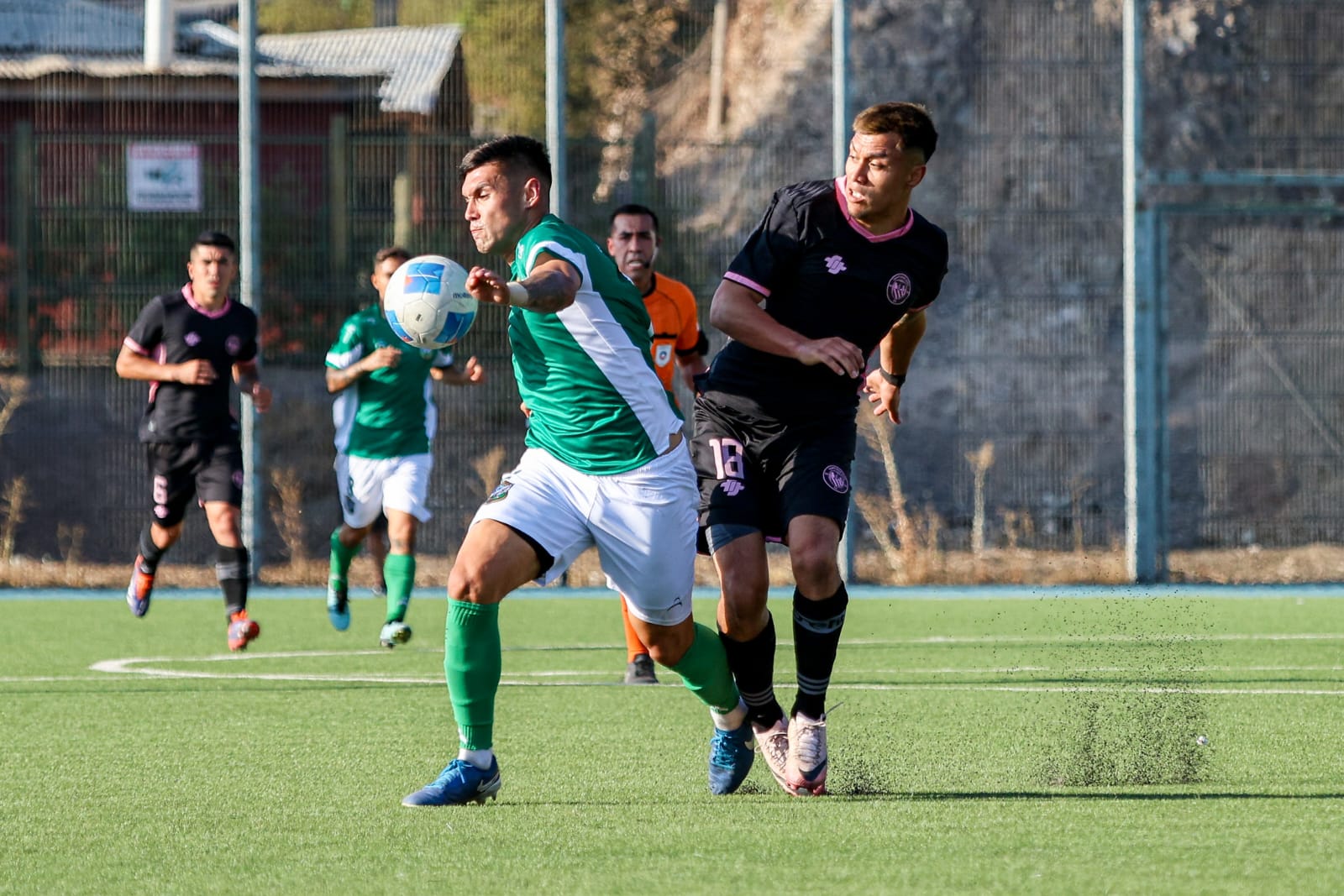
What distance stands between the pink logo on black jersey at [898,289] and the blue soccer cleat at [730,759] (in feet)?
4.67

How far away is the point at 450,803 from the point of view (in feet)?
17.8

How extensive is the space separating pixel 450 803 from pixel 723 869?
123cm

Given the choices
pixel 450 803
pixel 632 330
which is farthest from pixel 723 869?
pixel 632 330

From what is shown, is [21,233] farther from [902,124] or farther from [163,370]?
[902,124]

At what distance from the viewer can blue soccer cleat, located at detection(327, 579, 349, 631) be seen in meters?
11.7

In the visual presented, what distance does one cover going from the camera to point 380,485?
12023 mm

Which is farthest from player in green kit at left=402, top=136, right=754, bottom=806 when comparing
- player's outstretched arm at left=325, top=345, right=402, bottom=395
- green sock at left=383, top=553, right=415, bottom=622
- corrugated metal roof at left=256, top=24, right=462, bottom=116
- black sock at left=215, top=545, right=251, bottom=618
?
corrugated metal roof at left=256, top=24, right=462, bottom=116

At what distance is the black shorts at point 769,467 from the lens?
19.8 ft

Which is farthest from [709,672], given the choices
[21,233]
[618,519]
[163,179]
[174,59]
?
[174,59]

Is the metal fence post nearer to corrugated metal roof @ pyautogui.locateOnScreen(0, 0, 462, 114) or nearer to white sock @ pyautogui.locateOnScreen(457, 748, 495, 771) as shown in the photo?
corrugated metal roof @ pyautogui.locateOnScreen(0, 0, 462, 114)

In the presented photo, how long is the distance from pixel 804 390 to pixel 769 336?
0.31 metres

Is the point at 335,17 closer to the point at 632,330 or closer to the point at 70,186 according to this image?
the point at 70,186

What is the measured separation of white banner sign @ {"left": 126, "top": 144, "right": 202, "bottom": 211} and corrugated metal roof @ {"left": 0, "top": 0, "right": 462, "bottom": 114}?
2.69 feet

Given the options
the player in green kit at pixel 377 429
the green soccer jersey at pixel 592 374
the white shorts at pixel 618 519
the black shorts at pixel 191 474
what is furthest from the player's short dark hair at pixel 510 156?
the player in green kit at pixel 377 429
